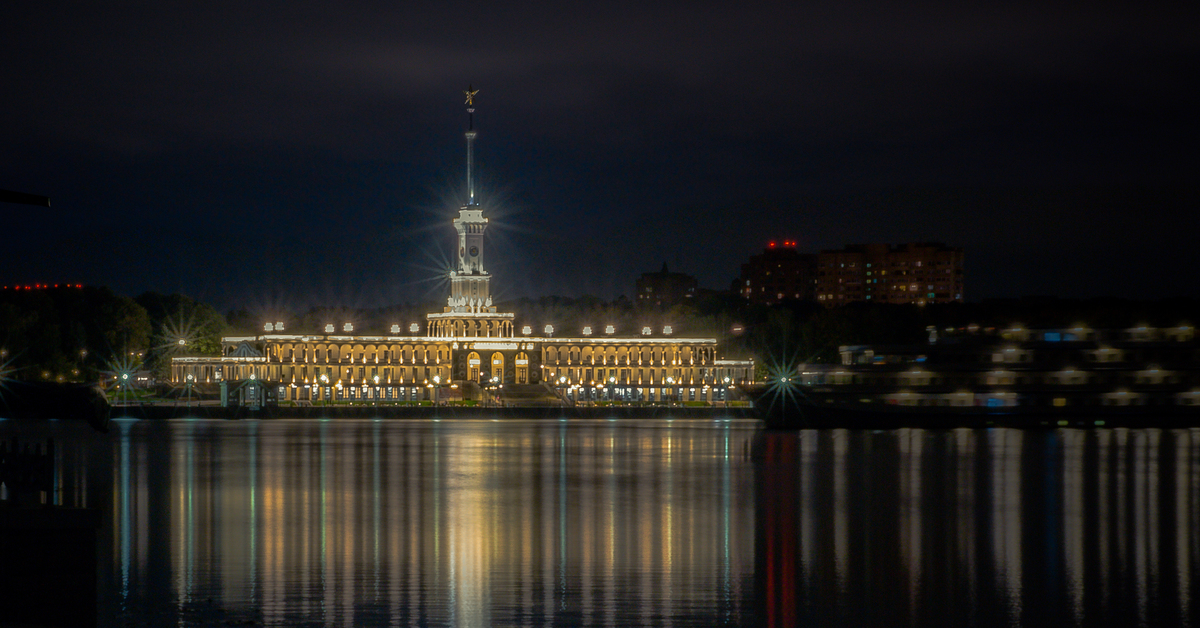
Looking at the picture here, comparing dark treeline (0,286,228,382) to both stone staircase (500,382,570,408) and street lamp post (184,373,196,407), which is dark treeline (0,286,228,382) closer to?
street lamp post (184,373,196,407)

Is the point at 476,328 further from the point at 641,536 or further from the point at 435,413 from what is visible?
the point at 641,536

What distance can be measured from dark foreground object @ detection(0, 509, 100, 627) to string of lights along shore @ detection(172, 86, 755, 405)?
146 meters

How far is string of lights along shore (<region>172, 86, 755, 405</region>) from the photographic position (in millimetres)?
169000

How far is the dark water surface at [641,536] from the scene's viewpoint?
27422mm

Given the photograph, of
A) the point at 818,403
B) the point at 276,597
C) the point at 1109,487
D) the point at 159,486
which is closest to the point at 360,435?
the point at 818,403

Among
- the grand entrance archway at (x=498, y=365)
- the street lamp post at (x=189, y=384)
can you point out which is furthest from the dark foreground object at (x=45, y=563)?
the grand entrance archway at (x=498, y=365)

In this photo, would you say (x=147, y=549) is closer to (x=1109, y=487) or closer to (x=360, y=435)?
(x=1109, y=487)

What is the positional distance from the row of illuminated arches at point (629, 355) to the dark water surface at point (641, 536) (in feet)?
296

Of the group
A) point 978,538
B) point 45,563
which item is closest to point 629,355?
point 978,538

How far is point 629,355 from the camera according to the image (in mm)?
175375

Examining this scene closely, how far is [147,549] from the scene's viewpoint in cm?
3606

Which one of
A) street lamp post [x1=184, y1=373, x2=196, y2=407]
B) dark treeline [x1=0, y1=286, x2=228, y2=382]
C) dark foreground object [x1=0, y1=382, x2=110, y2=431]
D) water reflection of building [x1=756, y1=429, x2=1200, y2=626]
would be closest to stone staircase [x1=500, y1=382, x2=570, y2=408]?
street lamp post [x1=184, y1=373, x2=196, y2=407]

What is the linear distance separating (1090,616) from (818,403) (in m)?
83.8

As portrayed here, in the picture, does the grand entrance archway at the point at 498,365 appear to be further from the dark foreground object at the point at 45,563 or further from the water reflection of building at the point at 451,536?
the dark foreground object at the point at 45,563
